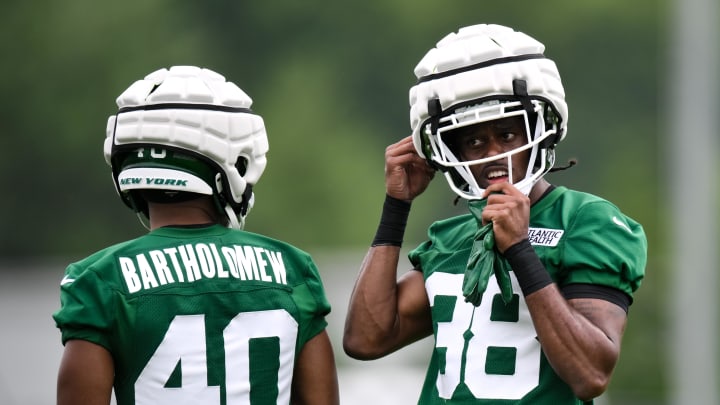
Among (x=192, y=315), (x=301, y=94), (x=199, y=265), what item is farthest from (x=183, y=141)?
(x=301, y=94)

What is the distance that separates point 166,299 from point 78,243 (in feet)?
64.0

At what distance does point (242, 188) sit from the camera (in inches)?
176

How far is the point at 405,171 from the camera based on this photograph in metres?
4.71

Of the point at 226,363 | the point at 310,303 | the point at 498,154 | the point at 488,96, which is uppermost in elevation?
the point at 488,96

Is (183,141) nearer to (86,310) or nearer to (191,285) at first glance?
(191,285)

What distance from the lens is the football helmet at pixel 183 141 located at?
4336 mm

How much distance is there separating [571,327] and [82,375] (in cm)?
133

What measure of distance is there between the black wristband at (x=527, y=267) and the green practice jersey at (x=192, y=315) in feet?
2.11

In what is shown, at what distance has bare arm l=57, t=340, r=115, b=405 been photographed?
13.4 ft

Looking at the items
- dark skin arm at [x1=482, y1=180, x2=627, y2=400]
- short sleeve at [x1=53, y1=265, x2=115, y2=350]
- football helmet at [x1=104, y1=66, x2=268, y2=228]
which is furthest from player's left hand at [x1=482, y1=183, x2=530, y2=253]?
short sleeve at [x1=53, y1=265, x2=115, y2=350]

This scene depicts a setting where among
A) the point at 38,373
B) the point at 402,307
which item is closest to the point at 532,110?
the point at 402,307

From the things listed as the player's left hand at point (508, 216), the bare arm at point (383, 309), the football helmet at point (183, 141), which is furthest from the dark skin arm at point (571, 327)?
the football helmet at point (183, 141)

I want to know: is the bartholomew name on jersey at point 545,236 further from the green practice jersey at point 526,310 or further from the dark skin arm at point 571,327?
the dark skin arm at point 571,327

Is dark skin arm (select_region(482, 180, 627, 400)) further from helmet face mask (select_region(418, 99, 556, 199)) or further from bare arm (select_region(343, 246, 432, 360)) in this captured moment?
bare arm (select_region(343, 246, 432, 360))
